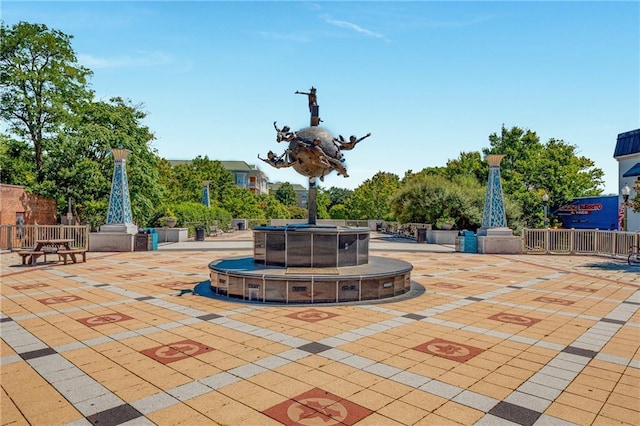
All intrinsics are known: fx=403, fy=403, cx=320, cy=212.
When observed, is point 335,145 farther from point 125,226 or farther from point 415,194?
point 415,194

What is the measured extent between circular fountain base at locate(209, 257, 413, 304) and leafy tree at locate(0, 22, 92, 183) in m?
23.1

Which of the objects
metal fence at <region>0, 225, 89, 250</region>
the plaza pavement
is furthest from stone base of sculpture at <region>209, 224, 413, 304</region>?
metal fence at <region>0, 225, 89, 250</region>

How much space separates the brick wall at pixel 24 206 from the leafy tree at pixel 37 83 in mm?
1575

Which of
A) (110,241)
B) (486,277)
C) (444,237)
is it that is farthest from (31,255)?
(444,237)

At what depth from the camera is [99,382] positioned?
4.81 meters

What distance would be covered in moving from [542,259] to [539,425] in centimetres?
1772

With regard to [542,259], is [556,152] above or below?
above

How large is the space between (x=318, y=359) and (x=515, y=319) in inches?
181

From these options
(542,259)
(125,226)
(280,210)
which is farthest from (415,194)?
(280,210)

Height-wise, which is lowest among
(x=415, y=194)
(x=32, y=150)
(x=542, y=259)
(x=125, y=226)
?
(x=542, y=259)

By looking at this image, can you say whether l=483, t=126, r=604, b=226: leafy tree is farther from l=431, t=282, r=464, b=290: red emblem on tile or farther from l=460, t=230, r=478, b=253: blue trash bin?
l=431, t=282, r=464, b=290: red emblem on tile

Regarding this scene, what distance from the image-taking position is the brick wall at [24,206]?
23734 mm

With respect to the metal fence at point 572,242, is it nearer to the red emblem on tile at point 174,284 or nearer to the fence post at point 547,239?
the fence post at point 547,239

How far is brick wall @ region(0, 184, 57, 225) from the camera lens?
2373 cm
